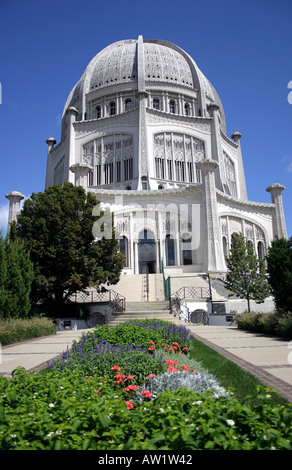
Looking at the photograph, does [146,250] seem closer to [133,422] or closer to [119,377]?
[119,377]

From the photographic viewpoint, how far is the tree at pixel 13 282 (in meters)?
13.4

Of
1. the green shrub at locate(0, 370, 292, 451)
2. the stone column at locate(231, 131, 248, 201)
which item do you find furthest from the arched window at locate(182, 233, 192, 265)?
the green shrub at locate(0, 370, 292, 451)

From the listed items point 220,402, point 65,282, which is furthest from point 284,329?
point 65,282

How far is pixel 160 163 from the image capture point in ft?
138

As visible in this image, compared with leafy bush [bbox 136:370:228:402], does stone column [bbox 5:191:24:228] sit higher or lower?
higher

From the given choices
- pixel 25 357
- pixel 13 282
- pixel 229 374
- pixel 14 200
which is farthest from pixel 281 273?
pixel 14 200

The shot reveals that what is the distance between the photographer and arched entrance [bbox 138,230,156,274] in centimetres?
3306

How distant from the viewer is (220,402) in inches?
122

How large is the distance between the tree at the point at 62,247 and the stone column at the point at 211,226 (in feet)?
38.6

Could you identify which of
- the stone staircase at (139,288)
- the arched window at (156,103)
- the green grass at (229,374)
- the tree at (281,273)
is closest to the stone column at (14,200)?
the stone staircase at (139,288)

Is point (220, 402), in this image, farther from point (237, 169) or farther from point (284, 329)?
point (237, 169)

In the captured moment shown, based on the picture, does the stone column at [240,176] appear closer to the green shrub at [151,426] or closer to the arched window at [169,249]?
the arched window at [169,249]

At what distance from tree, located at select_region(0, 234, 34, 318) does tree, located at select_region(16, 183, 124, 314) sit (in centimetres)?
293

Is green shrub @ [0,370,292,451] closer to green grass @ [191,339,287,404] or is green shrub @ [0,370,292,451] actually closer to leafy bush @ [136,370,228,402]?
green grass @ [191,339,287,404]
